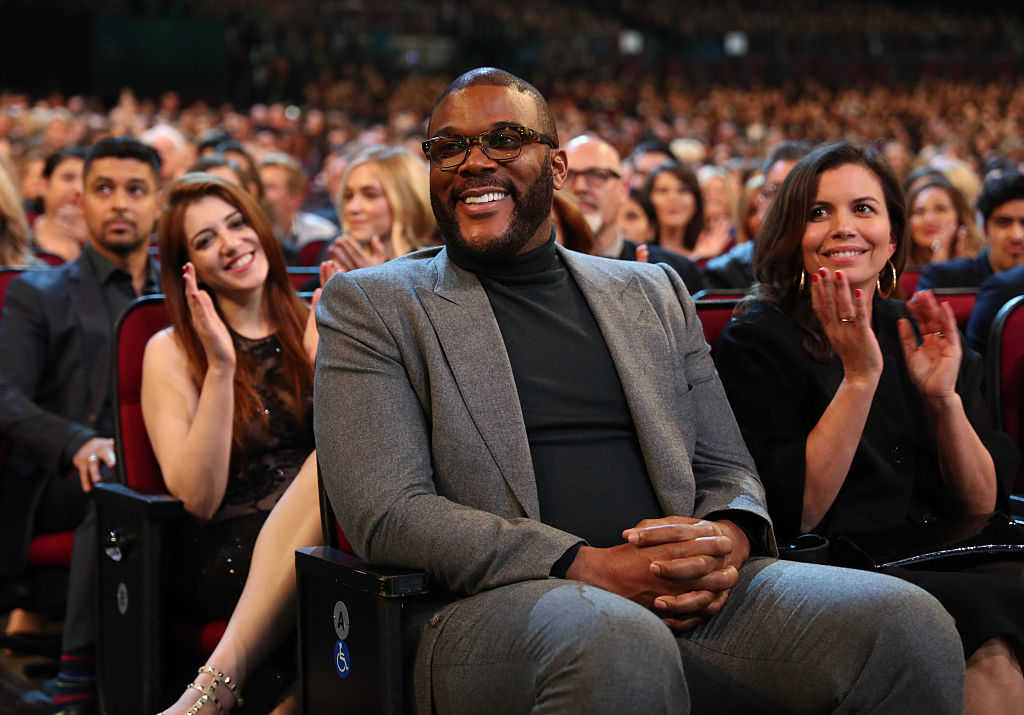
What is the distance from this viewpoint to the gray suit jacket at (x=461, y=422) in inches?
73.1

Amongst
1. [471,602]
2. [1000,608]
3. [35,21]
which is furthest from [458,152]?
[35,21]

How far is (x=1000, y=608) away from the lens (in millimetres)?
2027

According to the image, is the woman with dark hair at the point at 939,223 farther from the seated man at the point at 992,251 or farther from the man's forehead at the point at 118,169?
the man's forehead at the point at 118,169

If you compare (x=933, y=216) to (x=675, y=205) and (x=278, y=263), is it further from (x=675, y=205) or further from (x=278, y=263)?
(x=278, y=263)

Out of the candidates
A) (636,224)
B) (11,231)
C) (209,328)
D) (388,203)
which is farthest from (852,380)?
(636,224)

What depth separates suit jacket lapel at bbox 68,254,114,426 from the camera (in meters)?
3.31

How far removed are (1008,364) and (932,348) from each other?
0.49 m

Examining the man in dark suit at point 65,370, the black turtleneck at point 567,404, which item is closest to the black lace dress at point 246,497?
the man in dark suit at point 65,370

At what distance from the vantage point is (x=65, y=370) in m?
3.30

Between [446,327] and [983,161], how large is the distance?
9969mm

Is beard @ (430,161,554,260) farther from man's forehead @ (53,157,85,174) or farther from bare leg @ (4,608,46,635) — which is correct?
man's forehead @ (53,157,85,174)

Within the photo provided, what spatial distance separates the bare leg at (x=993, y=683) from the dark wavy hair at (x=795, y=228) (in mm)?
692

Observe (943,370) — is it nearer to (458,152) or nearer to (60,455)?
(458,152)

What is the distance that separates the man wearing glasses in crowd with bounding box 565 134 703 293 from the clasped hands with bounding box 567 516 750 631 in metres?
2.21
